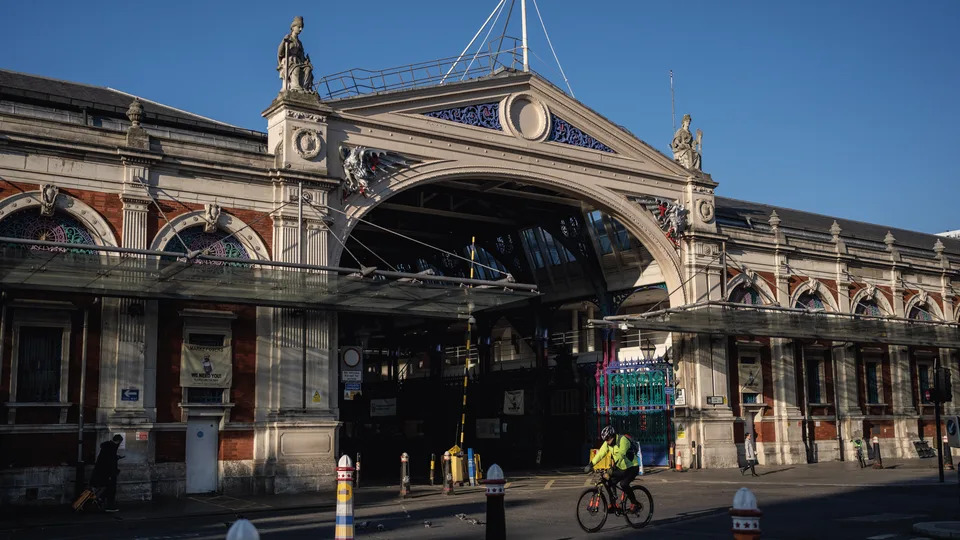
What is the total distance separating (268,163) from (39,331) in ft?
24.7

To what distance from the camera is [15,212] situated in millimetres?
23594

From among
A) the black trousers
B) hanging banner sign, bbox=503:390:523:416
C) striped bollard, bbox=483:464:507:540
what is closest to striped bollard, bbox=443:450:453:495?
the black trousers

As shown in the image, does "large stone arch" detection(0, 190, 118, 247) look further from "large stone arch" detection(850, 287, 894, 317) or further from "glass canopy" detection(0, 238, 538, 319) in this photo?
"large stone arch" detection(850, 287, 894, 317)

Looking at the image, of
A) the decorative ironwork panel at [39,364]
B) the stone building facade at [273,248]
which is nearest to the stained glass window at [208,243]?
the stone building facade at [273,248]

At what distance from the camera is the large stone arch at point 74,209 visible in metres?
23.5

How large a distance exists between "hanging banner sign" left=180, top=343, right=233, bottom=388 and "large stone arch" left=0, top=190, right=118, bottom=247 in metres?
3.44

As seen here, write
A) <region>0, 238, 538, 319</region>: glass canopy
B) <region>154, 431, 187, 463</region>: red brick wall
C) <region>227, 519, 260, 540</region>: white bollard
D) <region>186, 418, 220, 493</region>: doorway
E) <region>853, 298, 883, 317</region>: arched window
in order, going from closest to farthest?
<region>227, 519, 260, 540</region>: white bollard, <region>0, 238, 538, 319</region>: glass canopy, <region>154, 431, 187, 463</region>: red brick wall, <region>186, 418, 220, 493</region>: doorway, <region>853, 298, 883, 317</region>: arched window

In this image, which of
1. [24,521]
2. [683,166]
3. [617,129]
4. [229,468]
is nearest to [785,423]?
[683,166]

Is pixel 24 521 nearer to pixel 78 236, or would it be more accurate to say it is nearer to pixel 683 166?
pixel 78 236

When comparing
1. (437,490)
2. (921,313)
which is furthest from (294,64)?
(921,313)

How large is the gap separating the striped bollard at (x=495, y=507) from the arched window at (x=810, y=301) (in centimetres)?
2955

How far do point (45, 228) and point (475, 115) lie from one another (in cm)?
1369

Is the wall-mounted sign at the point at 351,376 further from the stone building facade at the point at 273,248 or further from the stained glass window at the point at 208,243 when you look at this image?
the stained glass window at the point at 208,243

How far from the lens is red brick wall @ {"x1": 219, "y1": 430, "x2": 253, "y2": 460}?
84.4ft
